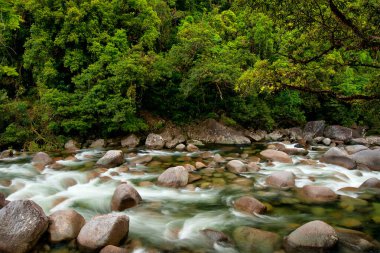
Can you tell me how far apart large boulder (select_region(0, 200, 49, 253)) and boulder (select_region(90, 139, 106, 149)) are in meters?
10.2

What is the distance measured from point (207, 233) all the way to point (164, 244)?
85 cm

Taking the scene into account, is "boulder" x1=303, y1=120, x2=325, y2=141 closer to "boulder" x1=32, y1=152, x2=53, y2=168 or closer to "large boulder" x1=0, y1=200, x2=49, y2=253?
"boulder" x1=32, y1=152, x2=53, y2=168

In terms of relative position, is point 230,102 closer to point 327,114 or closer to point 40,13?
point 327,114

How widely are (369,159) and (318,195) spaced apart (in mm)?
4645

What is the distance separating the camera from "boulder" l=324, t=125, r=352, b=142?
18.5 m

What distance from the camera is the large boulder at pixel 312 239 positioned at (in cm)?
528

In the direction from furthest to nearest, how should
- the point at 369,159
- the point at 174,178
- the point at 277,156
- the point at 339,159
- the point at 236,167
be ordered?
the point at 277,156
the point at 339,159
the point at 369,159
the point at 236,167
the point at 174,178

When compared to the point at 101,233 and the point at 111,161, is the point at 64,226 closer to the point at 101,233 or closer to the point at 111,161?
the point at 101,233

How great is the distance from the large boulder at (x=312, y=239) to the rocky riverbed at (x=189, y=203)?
17 millimetres

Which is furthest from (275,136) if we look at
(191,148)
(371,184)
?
(371,184)

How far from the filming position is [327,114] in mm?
21859

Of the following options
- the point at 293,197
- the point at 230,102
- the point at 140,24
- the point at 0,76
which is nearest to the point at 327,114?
the point at 230,102

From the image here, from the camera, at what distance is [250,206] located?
7070 mm

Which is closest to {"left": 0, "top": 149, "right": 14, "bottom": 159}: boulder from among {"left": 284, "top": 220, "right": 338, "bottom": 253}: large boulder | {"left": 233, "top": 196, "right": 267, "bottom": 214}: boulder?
{"left": 233, "top": 196, "right": 267, "bottom": 214}: boulder
